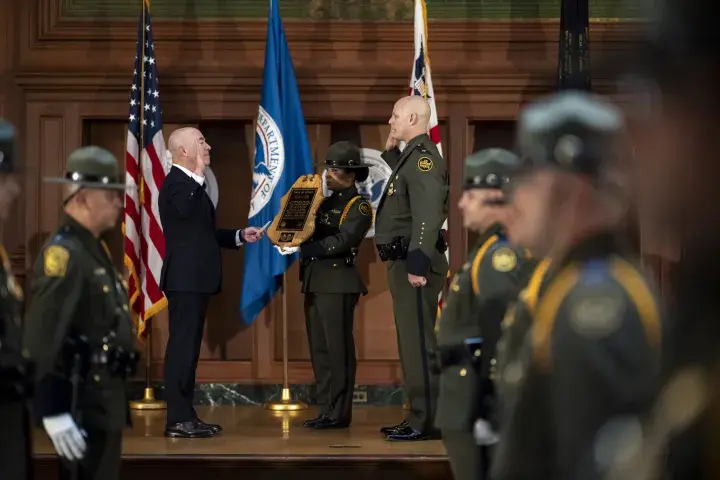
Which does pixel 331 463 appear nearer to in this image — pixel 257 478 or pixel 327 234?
pixel 257 478

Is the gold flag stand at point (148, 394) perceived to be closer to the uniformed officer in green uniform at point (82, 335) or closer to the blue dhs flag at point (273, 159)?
the blue dhs flag at point (273, 159)

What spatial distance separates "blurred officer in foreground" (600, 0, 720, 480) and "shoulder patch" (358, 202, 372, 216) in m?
4.80

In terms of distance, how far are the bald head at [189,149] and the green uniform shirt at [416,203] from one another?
948mm

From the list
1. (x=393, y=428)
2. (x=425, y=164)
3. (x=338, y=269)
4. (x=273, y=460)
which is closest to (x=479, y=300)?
(x=273, y=460)

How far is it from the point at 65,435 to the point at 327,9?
14.9 ft

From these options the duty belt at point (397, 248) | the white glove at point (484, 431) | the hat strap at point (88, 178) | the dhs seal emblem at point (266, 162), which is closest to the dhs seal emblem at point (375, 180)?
the dhs seal emblem at point (266, 162)

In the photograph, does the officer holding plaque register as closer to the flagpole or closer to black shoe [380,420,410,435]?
black shoe [380,420,410,435]

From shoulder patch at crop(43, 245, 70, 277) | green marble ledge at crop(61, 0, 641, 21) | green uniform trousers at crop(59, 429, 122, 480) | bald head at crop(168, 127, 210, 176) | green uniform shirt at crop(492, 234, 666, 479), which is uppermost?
green marble ledge at crop(61, 0, 641, 21)

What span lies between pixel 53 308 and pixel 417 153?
8.89 ft

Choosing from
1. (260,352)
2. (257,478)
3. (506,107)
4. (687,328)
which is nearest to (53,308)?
(257,478)

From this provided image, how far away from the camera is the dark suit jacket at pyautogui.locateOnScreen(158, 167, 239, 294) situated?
624cm

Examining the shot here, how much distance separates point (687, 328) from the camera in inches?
66.7

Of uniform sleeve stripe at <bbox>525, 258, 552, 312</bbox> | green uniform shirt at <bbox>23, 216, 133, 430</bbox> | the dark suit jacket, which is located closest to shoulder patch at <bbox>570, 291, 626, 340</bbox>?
uniform sleeve stripe at <bbox>525, 258, 552, 312</bbox>

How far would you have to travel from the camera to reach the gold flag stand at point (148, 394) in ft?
23.9
